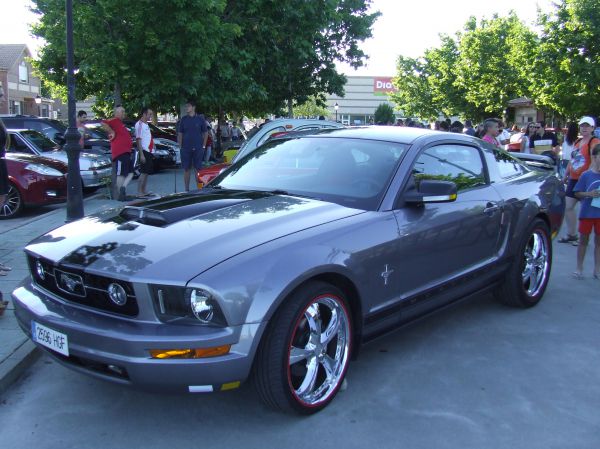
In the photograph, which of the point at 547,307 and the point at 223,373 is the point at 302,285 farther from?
the point at 547,307

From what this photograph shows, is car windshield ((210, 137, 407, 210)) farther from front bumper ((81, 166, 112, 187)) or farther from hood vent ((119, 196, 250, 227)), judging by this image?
front bumper ((81, 166, 112, 187))

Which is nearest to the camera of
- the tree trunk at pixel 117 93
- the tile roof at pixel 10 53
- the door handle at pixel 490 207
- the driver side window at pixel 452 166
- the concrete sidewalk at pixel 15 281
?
the concrete sidewalk at pixel 15 281

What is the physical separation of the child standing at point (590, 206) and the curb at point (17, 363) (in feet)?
18.1

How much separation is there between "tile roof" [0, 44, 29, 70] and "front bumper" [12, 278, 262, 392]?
58419 mm

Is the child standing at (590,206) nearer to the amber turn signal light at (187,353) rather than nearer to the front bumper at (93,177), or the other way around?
the amber turn signal light at (187,353)

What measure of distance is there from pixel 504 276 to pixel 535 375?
126cm

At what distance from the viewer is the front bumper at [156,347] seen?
2787 millimetres

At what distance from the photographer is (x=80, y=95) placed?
23.5 meters

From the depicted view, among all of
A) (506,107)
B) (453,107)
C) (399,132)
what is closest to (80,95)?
(399,132)

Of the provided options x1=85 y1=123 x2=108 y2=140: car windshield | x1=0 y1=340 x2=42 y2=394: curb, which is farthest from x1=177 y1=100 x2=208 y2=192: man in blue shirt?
x1=0 y1=340 x2=42 y2=394: curb

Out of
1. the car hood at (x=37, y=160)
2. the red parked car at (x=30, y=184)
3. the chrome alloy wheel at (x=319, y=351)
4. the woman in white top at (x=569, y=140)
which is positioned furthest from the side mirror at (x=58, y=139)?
the chrome alloy wheel at (x=319, y=351)

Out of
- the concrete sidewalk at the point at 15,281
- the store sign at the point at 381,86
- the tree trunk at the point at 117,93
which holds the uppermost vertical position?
the store sign at the point at 381,86

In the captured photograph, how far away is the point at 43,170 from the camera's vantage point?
32.9ft

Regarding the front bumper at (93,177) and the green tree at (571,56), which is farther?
the green tree at (571,56)
